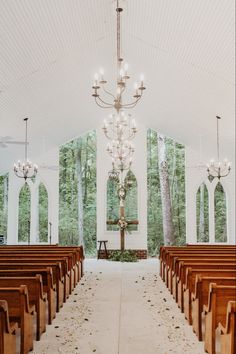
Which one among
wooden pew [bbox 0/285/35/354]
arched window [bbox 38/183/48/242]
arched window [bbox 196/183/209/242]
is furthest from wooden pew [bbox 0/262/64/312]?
arched window [bbox 196/183/209/242]

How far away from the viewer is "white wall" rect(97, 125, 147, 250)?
44.5 ft

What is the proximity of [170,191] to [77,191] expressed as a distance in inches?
155

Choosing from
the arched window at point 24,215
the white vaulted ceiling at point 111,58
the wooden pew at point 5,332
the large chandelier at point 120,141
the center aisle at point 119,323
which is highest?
the white vaulted ceiling at point 111,58

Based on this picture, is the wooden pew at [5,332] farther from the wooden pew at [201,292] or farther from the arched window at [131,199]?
the arched window at [131,199]

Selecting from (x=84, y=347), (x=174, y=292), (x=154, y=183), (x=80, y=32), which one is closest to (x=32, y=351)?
(x=84, y=347)

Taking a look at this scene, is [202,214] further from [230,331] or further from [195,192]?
[230,331]

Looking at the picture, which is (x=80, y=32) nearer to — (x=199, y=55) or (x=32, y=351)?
(x=199, y=55)

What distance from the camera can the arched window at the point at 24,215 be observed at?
567 inches

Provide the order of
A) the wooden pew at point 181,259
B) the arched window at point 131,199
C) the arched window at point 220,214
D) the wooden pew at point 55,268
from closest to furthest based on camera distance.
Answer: the wooden pew at point 55,268
the wooden pew at point 181,259
the arched window at point 131,199
the arched window at point 220,214

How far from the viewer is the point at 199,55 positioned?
7.24m

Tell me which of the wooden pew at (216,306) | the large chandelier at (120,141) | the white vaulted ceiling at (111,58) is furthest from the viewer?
the large chandelier at (120,141)

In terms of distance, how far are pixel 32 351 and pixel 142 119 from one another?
10205 mm

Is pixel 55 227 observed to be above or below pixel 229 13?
below

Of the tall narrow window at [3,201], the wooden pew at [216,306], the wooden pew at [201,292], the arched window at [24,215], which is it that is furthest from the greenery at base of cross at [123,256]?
the wooden pew at [216,306]
